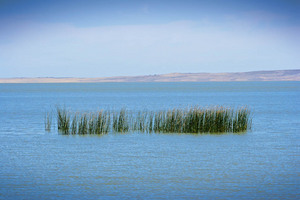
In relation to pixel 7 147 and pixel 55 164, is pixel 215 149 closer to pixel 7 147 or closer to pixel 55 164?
pixel 55 164

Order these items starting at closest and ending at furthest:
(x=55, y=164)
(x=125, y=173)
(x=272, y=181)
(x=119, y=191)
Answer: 1. (x=119, y=191)
2. (x=272, y=181)
3. (x=125, y=173)
4. (x=55, y=164)

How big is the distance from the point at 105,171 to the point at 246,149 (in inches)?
245

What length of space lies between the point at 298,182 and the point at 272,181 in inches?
25.7

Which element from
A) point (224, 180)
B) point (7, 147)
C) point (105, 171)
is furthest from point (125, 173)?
point (7, 147)

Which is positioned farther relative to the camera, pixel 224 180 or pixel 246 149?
pixel 246 149

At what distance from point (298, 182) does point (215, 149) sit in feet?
17.8

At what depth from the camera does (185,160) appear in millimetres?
14836

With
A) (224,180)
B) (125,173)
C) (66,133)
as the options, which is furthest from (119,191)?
(66,133)

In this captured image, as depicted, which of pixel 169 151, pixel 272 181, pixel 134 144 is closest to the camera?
pixel 272 181

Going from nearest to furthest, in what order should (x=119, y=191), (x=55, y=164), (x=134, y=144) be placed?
(x=119, y=191), (x=55, y=164), (x=134, y=144)

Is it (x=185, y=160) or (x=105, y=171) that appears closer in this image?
(x=105, y=171)

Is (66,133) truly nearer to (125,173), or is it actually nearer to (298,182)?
(125,173)

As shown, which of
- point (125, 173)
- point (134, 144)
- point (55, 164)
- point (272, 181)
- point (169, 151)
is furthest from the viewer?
point (134, 144)

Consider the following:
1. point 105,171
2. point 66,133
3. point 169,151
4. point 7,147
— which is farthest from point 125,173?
point 66,133
